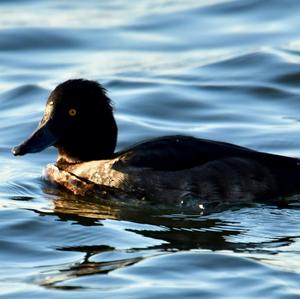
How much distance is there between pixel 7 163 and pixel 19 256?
3.34 metres

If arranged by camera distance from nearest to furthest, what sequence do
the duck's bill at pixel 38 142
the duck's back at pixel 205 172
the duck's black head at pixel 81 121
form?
the duck's back at pixel 205 172 < the duck's bill at pixel 38 142 < the duck's black head at pixel 81 121

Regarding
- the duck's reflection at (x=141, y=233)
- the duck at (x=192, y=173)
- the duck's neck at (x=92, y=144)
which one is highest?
the duck's neck at (x=92, y=144)

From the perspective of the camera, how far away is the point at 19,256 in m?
9.89

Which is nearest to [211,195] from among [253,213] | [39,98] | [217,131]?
[253,213]

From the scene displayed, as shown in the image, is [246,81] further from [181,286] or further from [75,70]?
[181,286]

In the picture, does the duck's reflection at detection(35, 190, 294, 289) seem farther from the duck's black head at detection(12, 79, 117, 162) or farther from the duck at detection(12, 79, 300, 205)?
the duck's black head at detection(12, 79, 117, 162)

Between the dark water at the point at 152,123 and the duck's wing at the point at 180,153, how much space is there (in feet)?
1.36

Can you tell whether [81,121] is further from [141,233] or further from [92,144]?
[141,233]

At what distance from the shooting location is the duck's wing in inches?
444

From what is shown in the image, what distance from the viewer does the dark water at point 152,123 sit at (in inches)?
363

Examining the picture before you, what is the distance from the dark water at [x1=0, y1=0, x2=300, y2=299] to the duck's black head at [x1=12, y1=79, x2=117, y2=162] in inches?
19.4

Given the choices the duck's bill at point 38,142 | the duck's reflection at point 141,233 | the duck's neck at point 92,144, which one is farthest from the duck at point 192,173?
the duck's bill at point 38,142

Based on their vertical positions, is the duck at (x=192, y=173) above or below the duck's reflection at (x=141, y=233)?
above

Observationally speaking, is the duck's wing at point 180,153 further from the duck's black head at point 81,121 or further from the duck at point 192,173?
the duck's black head at point 81,121
